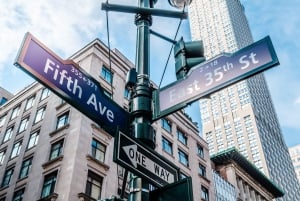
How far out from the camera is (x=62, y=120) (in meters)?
29.6

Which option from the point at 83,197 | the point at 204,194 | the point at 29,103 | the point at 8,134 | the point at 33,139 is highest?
the point at 29,103

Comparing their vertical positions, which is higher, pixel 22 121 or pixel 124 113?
pixel 22 121

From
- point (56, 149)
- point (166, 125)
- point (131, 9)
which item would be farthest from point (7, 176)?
point (131, 9)

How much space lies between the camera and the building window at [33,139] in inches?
1218

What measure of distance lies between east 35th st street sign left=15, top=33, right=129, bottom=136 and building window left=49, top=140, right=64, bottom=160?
75.2 feet

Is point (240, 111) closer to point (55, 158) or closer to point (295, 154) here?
point (295, 154)

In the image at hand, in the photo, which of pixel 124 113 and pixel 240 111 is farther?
pixel 240 111

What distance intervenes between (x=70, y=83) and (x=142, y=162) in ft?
4.63

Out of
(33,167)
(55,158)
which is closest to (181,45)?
(55,158)

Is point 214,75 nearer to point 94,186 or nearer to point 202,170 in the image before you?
point 94,186

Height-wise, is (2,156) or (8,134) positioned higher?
(8,134)

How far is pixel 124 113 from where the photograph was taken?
4.86m

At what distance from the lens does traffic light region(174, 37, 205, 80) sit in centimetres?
529

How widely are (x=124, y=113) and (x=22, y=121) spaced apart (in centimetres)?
3326
